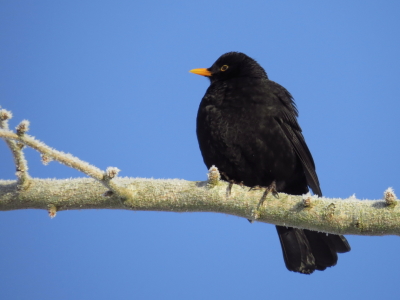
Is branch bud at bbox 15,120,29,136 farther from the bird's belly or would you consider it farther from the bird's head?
the bird's head

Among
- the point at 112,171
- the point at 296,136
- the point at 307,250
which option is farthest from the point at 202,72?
the point at 112,171

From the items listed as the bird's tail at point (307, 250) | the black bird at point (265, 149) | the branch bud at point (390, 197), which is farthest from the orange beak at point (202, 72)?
the branch bud at point (390, 197)

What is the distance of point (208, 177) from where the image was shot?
326cm

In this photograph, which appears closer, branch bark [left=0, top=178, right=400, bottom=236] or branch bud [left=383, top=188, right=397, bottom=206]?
branch bud [left=383, top=188, right=397, bottom=206]

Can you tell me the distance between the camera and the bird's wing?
5.28 meters

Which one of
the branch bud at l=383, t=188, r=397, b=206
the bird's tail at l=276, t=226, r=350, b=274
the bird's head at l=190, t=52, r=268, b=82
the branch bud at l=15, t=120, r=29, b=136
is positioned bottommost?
the branch bud at l=383, t=188, r=397, b=206

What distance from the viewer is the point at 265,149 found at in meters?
5.14

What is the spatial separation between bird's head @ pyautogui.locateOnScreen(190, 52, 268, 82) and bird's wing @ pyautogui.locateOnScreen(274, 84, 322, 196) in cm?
Answer: 61

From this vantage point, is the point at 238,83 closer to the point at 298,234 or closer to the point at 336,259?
the point at 298,234

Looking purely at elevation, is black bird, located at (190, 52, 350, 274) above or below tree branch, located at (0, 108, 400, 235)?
above

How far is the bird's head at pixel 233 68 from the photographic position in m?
6.22

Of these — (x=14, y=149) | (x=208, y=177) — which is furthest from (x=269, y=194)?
(x=14, y=149)

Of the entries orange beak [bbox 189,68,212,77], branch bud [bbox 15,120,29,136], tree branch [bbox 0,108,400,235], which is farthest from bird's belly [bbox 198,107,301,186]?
branch bud [bbox 15,120,29,136]

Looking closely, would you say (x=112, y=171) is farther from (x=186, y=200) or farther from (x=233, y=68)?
(x=233, y=68)
